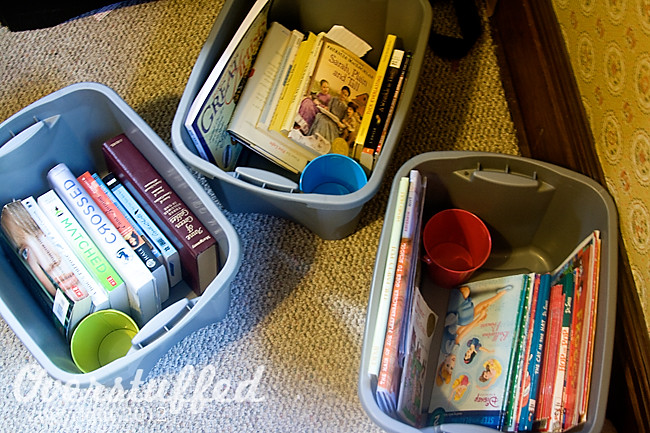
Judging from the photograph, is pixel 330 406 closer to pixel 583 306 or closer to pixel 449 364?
pixel 449 364

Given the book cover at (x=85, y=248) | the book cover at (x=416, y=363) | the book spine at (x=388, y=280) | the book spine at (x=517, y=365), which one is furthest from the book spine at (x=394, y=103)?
the book cover at (x=85, y=248)

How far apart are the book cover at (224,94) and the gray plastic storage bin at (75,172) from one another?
0.07m

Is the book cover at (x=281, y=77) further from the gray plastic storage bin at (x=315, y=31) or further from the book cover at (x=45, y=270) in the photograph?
the book cover at (x=45, y=270)

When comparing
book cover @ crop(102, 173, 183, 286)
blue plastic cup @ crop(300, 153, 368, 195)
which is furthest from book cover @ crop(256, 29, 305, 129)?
book cover @ crop(102, 173, 183, 286)

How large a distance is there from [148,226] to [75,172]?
0.69 ft

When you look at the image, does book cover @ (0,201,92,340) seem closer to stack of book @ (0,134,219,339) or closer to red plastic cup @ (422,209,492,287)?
stack of book @ (0,134,219,339)

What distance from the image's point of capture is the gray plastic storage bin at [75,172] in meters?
0.80

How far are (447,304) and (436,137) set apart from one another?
1.08 feet

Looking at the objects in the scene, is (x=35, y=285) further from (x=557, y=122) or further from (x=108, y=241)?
(x=557, y=122)

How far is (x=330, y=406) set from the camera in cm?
97

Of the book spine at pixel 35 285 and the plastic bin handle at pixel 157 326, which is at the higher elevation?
the plastic bin handle at pixel 157 326

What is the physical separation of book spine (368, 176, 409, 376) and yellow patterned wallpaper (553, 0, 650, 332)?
0.98 ft

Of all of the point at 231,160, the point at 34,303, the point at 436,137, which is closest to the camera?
the point at 34,303

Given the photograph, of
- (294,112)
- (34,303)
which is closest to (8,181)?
(34,303)
